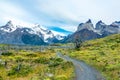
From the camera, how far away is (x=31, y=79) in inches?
1954

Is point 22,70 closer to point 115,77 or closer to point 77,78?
point 77,78

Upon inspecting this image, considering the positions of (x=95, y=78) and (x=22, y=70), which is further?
(x=22, y=70)

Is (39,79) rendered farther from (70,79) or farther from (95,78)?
(95,78)

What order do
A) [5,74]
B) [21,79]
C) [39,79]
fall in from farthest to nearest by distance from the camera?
[5,74], [21,79], [39,79]

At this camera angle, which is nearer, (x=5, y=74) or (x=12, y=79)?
(x=12, y=79)

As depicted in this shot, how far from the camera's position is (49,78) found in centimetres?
4988

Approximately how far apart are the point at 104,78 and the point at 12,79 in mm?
16752

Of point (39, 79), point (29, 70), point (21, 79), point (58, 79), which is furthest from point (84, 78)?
point (29, 70)

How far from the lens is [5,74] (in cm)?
6019

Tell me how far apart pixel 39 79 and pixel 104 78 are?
11584 millimetres

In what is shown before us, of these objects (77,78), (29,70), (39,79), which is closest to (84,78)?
(77,78)

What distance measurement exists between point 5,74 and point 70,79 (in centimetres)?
1623

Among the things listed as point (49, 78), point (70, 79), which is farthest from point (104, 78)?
point (49, 78)

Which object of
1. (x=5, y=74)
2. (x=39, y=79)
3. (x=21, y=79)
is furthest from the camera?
(x=5, y=74)
